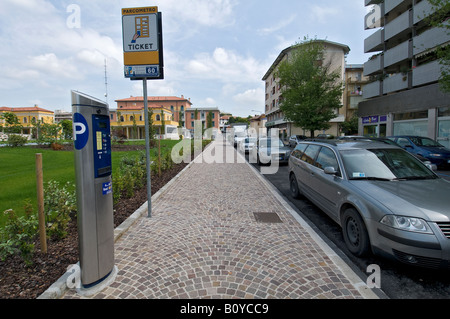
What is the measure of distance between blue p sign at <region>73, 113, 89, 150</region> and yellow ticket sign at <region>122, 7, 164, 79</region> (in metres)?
2.33

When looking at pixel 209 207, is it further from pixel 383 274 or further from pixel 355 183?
pixel 383 274

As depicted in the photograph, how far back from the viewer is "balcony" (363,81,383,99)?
872 inches

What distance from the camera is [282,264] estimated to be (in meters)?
3.13

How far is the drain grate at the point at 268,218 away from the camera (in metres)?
4.75

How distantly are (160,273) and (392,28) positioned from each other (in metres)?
26.1

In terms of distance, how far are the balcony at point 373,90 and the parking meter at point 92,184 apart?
1002 inches

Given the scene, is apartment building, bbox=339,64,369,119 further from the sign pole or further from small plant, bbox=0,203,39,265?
small plant, bbox=0,203,39,265

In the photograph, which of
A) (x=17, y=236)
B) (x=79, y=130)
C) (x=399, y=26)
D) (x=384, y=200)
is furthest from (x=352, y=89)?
(x=17, y=236)

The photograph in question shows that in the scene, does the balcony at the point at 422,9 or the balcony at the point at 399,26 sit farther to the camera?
the balcony at the point at 399,26

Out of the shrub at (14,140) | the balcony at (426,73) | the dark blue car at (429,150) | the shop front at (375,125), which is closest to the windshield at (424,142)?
the dark blue car at (429,150)

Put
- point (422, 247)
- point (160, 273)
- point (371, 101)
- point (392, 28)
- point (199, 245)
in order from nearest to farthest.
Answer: point (422, 247), point (160, 273), point (199, 245), point (392, 28), point (371, 101)

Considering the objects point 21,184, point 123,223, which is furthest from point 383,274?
point 21,184

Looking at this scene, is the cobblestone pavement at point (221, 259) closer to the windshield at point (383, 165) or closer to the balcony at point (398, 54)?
the windshield at point (383, 165)

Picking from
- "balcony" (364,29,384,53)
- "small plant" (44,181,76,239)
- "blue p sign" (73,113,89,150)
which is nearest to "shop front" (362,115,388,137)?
"balcony" (364,29,384,53)
